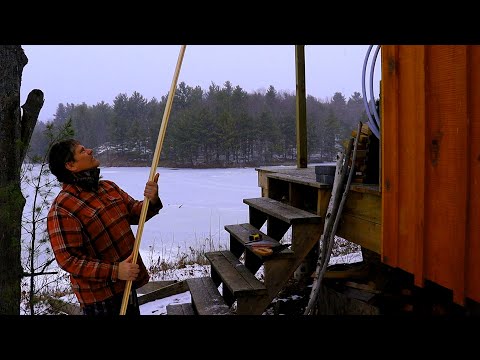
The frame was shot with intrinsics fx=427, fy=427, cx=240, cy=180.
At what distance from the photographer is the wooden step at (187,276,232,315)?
3551 mm

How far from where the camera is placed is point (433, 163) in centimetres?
225

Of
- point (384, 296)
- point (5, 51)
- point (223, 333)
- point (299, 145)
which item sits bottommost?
point (384, 296)

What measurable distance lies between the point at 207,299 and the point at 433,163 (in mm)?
2340

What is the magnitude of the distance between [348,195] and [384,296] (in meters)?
0.98

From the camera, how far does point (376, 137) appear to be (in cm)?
326

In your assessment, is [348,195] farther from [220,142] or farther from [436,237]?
[220,142]

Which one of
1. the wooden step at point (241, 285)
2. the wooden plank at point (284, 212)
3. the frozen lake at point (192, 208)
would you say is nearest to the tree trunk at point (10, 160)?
the frozen lake at point (192, 208)

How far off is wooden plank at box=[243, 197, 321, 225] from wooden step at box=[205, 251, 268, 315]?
1.82 feet

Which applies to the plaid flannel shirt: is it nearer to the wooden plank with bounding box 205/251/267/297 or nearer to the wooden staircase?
the wooden plank with bounding box 205/251/267/297

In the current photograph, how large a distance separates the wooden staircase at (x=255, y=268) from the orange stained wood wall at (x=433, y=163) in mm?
880

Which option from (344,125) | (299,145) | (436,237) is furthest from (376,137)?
(344,125)

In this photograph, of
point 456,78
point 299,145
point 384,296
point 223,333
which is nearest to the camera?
point 223,333

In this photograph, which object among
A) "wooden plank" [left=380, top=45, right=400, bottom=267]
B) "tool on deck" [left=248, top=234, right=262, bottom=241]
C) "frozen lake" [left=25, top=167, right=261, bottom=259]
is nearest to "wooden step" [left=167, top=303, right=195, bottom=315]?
"tool on deck" [left=248, top=234, right=262, bottom=241]

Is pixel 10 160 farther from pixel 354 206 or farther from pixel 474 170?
pixel 474 170
